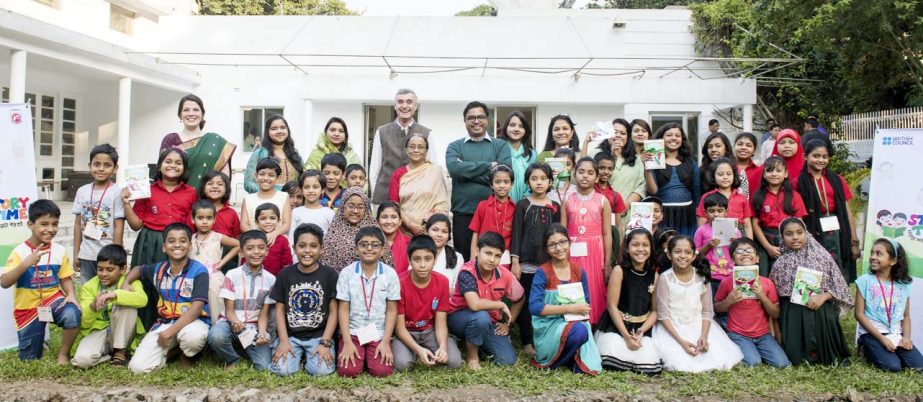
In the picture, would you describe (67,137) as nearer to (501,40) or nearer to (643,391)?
(501,40)

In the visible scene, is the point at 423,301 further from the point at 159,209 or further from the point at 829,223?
the point at 829,223

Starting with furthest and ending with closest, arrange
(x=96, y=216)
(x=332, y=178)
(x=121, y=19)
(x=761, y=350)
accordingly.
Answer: (x=121, y=19)
(x=332, y=178)
(x=96, y=216)
(x=761, y=350)

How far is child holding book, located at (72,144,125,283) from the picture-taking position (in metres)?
4.44

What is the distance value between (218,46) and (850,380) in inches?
595

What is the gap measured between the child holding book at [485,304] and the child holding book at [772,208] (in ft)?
6.35

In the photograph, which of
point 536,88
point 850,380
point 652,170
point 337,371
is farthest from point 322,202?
point 536,88

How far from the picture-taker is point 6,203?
4.47 metres

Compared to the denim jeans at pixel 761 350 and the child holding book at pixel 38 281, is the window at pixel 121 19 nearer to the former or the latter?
the child holding book at pixel 38 281

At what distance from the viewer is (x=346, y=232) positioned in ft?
14.6

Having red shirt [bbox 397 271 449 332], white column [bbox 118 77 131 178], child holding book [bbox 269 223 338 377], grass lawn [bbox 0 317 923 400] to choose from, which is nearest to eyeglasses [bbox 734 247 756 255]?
grass lawn [bbox 0 317 923 400]

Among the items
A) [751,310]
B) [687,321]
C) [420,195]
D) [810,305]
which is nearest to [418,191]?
[420,195]

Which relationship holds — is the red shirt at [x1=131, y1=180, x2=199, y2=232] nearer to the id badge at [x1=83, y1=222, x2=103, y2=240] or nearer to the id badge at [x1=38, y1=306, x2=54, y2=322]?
the id badge at [x1=83, y1=222, x2=103, y2=240]

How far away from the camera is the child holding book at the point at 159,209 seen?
14.4ft

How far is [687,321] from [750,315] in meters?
0.53
